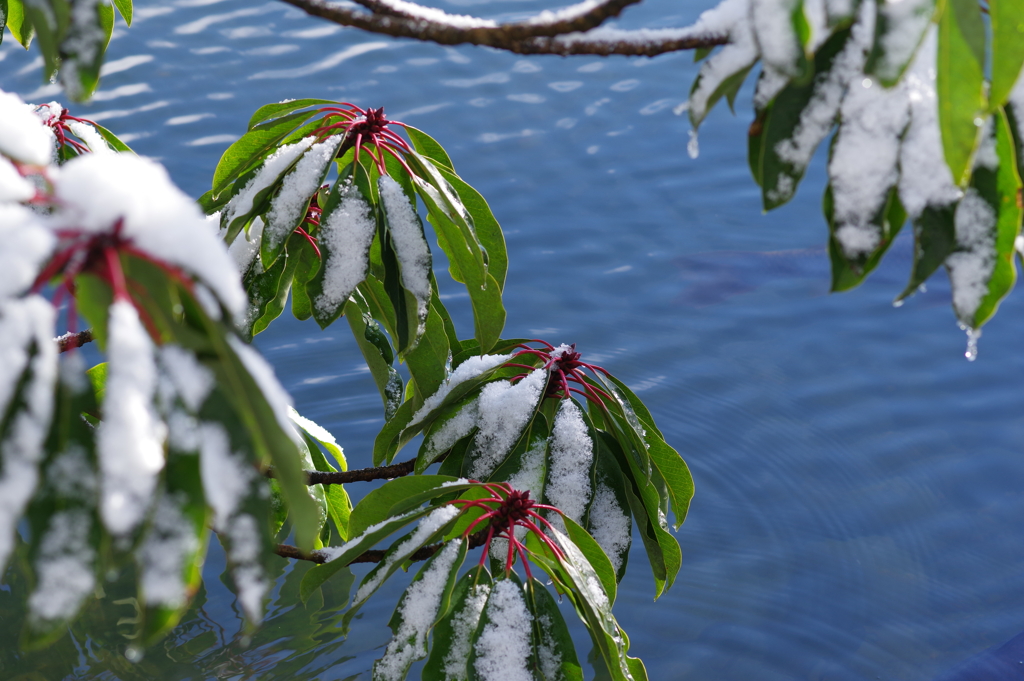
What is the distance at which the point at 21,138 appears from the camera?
1.67 feet

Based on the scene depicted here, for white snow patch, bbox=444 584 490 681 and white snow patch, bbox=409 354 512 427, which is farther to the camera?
white snow patch, bbox=409 354 512 427

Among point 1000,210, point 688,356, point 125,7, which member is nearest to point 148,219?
point 1000,210

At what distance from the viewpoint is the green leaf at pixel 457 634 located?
32.5 inches

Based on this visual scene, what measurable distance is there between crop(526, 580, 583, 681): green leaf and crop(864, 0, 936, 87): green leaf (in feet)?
1.81

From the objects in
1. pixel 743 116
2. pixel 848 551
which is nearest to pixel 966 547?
pixel 848 551

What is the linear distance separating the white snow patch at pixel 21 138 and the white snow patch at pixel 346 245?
374 millimetres

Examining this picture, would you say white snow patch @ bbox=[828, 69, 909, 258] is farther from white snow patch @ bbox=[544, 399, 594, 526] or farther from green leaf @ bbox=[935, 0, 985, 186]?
white snow patch @ bbox=[544, 399, 594, 526]

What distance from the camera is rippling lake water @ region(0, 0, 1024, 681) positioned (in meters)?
1.96

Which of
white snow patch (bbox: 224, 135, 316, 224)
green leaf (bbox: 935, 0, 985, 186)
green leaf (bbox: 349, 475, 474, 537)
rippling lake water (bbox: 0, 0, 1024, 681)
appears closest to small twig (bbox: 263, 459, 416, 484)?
green leaf (bbox: 349, 475, 474, 537)

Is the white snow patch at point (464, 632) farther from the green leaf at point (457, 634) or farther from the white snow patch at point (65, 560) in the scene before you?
the white snow patch at point (65, 560)

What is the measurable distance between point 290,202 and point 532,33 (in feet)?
1.36

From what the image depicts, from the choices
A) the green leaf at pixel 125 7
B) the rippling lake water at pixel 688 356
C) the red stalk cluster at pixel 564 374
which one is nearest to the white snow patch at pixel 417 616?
the red stalk cluster at pixel 564 374

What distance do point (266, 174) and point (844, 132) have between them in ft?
1.90

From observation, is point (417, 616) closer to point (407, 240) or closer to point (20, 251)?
point (407, 240)
